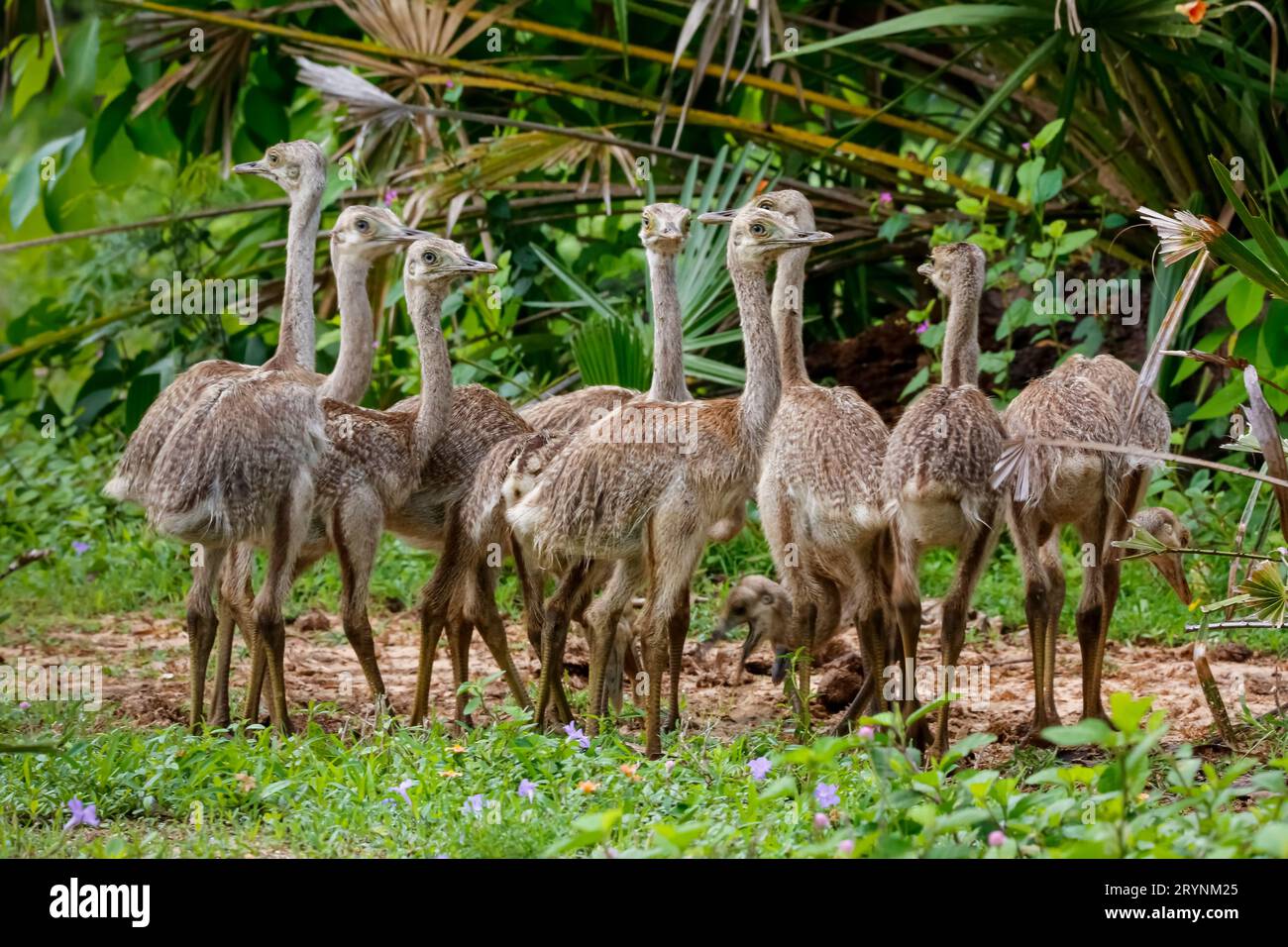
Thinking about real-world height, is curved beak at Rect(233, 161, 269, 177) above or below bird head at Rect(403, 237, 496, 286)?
above

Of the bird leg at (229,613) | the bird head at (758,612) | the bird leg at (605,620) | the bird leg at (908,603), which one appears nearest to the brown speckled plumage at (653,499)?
the bird leg at (605,620)

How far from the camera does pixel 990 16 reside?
7.73m

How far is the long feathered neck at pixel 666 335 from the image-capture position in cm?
692

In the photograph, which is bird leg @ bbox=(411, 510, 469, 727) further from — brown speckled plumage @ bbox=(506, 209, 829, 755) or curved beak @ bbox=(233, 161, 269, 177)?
curved beak @ bbox=(233, 161, 269, 177)

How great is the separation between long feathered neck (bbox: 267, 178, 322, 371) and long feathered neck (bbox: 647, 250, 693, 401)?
63.4 inches

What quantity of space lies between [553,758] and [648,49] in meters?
4.91

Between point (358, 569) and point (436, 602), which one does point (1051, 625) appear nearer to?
point (436, 602)

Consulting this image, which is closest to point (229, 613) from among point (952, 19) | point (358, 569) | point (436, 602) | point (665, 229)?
point (358, 569)

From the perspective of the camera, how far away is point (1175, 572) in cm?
767

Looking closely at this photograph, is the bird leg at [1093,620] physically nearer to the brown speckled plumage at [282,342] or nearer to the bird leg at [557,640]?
the bird leg at [557,640]

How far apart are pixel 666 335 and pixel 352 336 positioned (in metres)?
1.46

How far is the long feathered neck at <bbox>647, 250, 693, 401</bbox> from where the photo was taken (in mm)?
6922

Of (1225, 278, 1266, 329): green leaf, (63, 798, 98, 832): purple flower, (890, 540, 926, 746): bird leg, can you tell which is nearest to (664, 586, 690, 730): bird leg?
(890, 540, 926, 746): bird leg
